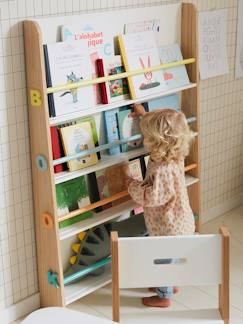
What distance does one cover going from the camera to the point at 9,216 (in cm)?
237

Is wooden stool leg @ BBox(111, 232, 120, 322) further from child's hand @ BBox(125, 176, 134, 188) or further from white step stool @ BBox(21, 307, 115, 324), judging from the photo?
child's hand @ BBox(125, 176, 134, 188)

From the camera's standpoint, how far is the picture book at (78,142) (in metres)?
2.38

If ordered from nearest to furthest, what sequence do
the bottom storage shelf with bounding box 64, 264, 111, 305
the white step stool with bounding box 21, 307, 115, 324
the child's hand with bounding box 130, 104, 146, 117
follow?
the white step stool with bounding box 21, 307, 115, 324 < the bottom storage shelf with bounding box 64, 264, 111, 305 < the child's hand with bounding box 130, 104, 146, 117

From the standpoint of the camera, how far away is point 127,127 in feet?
8.59

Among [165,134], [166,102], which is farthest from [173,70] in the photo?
[165,134]

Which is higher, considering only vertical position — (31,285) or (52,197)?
(52,197)

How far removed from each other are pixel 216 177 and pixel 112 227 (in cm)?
95

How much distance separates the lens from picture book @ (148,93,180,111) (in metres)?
2.71

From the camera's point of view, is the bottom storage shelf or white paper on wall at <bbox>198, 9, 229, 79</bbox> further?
white paper on wall at <bbox>198, 9, 229, 79</bbox>

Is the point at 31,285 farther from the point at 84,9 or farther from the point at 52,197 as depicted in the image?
the point at 84,9

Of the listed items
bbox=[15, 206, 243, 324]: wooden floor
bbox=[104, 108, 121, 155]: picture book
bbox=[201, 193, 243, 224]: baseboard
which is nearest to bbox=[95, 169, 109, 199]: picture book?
bbox=[104, 108, 121, 155]: picture book

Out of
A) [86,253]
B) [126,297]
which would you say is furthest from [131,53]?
[126,297]

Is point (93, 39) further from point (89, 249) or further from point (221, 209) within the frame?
point (221, 209)

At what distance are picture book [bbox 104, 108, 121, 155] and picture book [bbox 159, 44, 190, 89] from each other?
322mm
